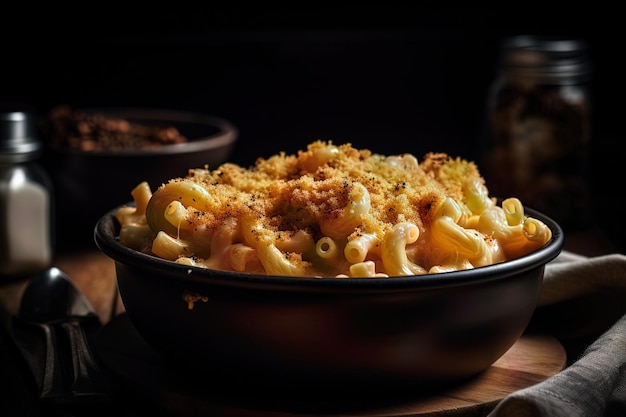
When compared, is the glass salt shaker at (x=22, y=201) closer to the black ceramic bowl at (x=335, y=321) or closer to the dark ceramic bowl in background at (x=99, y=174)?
the dark ceramic bowl in background at (x=99, y=174)

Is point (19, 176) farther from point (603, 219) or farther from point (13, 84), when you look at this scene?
point (603, 219)

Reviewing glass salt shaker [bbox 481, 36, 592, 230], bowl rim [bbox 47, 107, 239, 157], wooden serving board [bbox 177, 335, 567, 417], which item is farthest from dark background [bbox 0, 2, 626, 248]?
wooden serving board [bbox 177, 335, 567, 417]

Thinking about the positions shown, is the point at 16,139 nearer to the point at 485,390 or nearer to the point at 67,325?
the point at 67,325

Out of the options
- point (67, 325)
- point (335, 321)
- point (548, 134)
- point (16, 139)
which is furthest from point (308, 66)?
point (335, 321)

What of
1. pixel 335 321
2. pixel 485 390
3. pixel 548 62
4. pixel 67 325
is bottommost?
pixel 67 325

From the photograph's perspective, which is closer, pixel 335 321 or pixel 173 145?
pixel 335 321

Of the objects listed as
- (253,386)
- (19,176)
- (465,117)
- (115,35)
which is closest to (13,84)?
(115,35)
